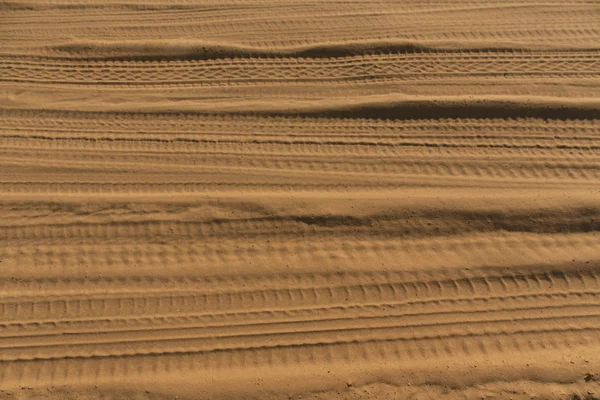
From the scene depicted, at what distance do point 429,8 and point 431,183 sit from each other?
9.78 ft

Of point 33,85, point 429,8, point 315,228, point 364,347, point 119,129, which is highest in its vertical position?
point 429,8

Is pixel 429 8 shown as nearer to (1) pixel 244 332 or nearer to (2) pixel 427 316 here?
(2) pixel 427 316

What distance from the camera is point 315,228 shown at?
4.60 meters

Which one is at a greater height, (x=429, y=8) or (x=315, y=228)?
(x=429, y=8)

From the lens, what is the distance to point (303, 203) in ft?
15.4

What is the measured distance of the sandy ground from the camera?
405cm

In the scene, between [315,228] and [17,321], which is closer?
[17,321]

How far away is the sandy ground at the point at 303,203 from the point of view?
4.05 m

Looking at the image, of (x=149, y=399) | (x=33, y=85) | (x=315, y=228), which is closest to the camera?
(x=149, y=399)

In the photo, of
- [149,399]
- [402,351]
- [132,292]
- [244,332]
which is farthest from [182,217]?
[402,351]

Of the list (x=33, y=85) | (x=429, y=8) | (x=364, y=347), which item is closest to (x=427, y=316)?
(x=364, y=347)

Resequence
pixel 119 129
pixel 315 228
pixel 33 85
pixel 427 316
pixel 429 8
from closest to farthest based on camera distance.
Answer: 1. pixel 427 316
2. pixel 315 228
3. pixel 119 129
4. pixel 33 85
5. pixel 429 8

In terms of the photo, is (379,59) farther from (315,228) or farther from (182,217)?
(182,217)

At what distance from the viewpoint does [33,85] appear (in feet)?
18.3
